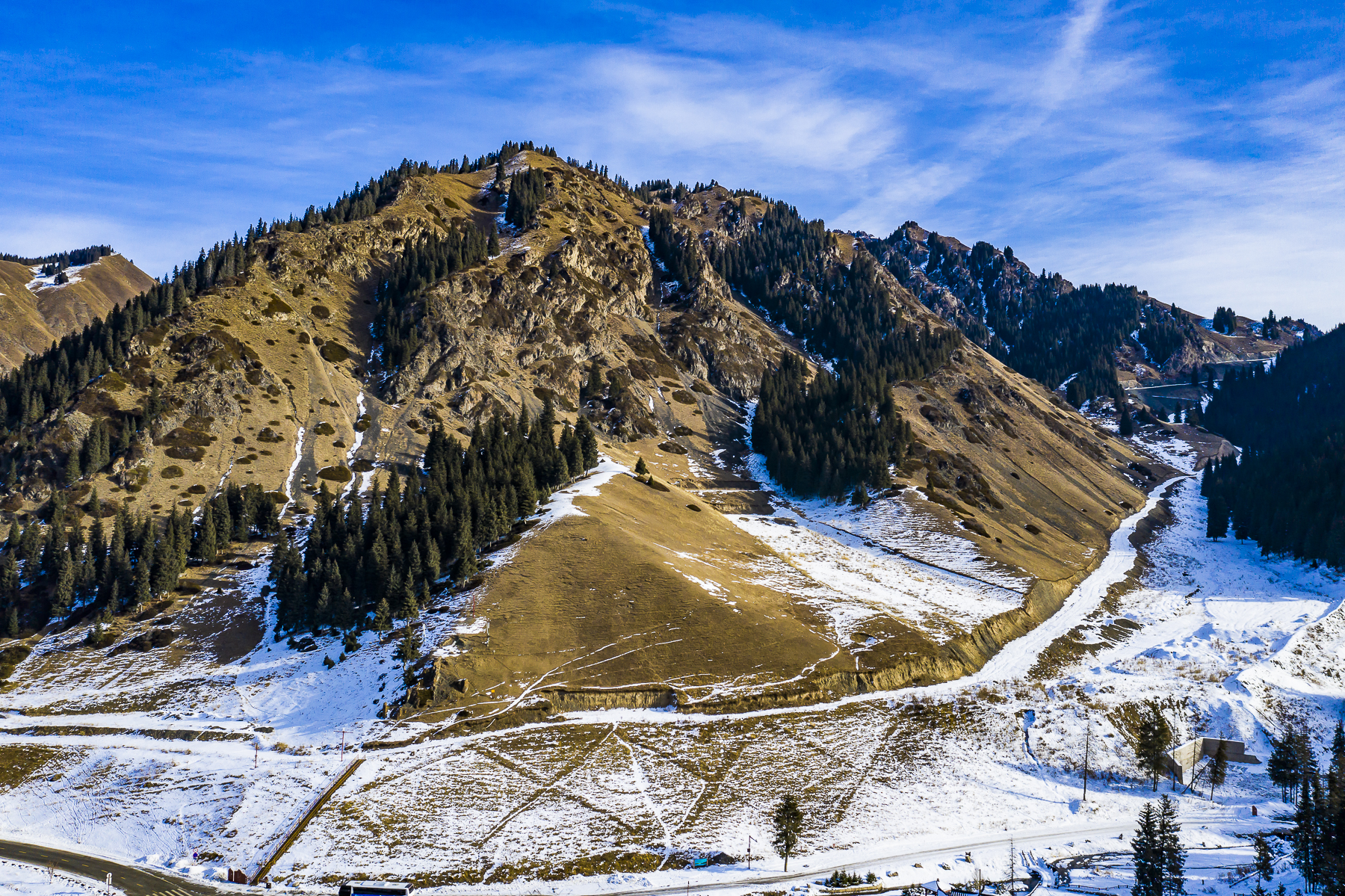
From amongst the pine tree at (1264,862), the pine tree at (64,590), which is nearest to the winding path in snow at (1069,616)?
the pine tree at (1264,862)

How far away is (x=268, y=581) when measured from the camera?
9394cm

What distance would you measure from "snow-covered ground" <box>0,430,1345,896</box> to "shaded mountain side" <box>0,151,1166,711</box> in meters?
6.92

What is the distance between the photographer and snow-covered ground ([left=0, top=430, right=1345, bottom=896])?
167 ft

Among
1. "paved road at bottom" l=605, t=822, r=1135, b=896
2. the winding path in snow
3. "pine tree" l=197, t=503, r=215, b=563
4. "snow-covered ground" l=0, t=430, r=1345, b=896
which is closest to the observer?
"paved road at bottom" l=605, t=822, r=1135, b=896

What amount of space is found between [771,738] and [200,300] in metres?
145

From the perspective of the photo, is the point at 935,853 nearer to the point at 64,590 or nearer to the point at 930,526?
the point at 930,526

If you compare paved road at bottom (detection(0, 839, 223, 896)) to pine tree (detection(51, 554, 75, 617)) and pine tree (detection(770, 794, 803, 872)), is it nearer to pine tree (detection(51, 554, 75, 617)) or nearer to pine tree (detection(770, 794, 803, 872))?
pine tree (detection(770, 794, 803, 872))

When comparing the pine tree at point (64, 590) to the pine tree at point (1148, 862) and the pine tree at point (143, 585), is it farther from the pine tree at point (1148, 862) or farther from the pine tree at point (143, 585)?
the pine tree at point (1148, 862)

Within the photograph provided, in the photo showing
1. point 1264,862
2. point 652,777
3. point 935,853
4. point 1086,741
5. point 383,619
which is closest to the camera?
point 1264,862

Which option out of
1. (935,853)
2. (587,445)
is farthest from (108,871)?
(587,445)

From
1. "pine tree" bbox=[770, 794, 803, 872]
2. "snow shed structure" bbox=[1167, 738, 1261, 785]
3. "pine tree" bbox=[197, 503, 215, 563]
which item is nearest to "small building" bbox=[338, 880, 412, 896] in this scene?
"pine tree" bbox=[770, 794, 803, 872]

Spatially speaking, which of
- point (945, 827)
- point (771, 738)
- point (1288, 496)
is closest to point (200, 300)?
point (771, 738)

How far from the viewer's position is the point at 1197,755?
229ft

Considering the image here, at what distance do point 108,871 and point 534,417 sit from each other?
115638 mm
